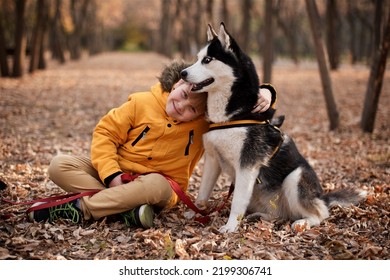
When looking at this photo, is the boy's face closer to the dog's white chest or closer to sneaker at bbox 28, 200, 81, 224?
the dog's white chest

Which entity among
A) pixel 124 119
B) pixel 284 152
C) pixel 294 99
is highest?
pixel 124 119

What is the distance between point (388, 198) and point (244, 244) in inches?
78.8

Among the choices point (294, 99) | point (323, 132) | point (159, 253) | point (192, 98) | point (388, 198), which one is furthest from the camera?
point (294, 99)

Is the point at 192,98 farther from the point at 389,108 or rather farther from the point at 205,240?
the point at 389,108

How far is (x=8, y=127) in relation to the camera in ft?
23.5

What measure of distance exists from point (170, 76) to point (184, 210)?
1380 mm

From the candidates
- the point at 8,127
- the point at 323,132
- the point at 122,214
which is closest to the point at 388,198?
the point at 122,214

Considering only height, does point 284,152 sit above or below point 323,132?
above

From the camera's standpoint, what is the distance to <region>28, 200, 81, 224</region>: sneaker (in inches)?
140

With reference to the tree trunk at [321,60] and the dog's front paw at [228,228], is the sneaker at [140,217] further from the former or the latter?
the tree trunk at [321,60]

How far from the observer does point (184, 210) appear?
4121mm

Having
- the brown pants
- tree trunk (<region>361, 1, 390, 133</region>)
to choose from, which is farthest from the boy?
tree trunk (<region>361, 1, 390, 133</region>)

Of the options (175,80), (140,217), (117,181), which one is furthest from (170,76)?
(140,217)

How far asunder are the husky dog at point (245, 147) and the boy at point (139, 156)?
20cm
